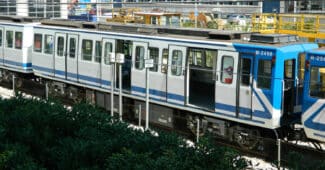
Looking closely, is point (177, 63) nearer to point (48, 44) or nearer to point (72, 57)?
point (72, 57)

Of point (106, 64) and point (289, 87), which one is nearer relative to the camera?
point (289, 87)

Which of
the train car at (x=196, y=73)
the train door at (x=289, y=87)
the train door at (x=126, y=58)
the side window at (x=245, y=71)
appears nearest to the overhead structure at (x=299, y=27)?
the train door at (x=126, y=58)

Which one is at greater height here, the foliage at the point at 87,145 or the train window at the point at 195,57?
the train window at the point at 195,57

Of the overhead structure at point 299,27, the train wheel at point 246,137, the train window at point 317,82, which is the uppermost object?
the overhead structure at point 299,27

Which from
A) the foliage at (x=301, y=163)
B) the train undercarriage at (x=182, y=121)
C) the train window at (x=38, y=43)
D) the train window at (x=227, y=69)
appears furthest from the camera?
the train window at (x=38, y=43)

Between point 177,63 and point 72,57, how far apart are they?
5604 millimetres

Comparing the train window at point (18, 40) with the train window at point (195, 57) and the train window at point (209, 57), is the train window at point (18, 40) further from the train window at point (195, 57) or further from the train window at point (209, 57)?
the train window at point (209, 57)

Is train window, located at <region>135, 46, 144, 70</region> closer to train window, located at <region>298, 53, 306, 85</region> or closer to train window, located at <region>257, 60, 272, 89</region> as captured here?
train window, located at <region>257, 60, 272, 89</region>

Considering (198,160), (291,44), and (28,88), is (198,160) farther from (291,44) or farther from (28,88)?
(28,88)

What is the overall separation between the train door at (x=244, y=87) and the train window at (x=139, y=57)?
12.7 feet

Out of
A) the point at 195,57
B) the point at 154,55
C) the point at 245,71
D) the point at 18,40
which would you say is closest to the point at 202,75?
the point at 195,57

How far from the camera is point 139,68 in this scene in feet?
53.3

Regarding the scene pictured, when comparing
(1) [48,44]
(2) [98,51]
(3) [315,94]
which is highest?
(1) [48,44]

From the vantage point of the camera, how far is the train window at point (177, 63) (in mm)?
14836
